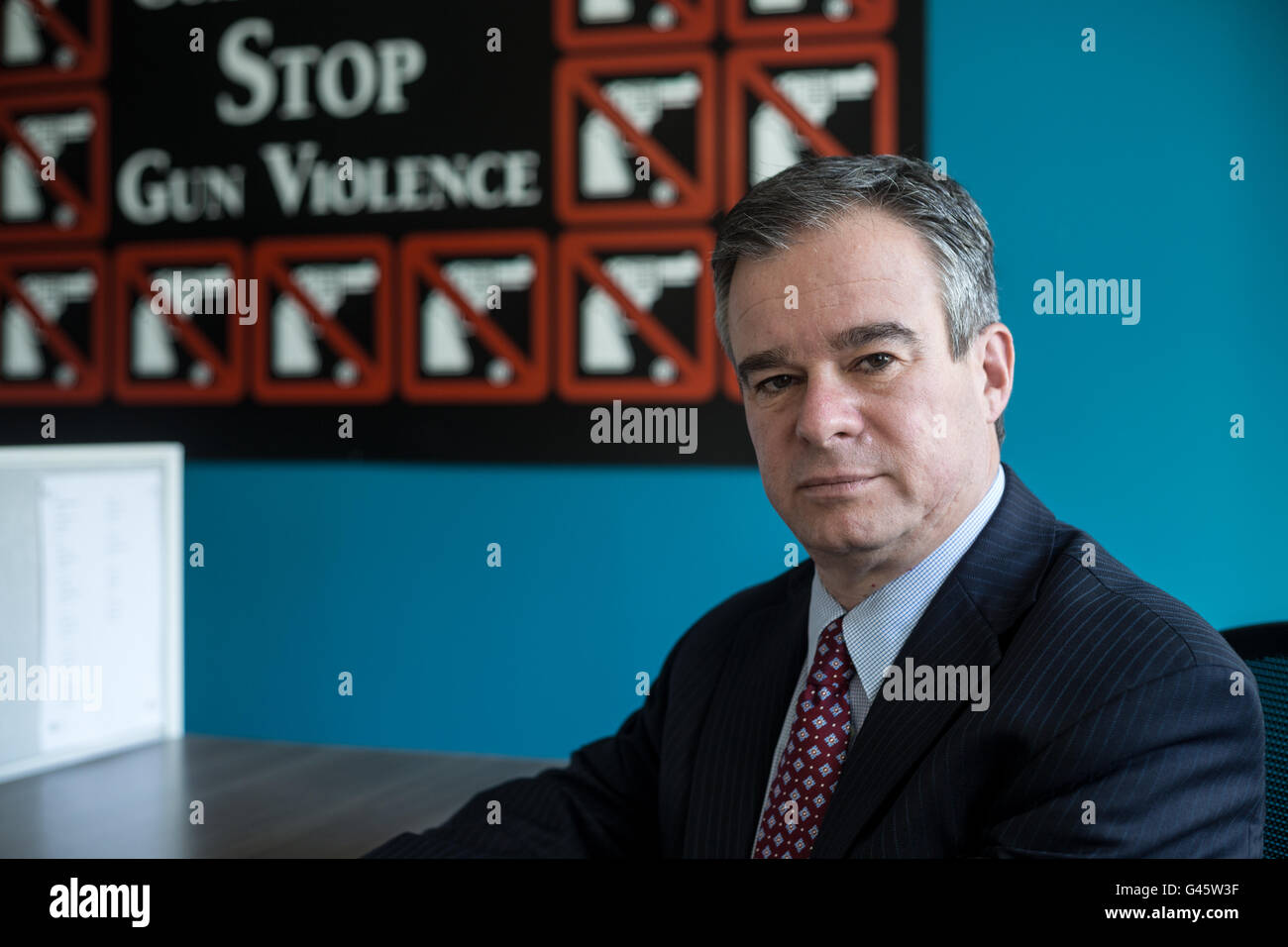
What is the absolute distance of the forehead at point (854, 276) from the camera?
888mm

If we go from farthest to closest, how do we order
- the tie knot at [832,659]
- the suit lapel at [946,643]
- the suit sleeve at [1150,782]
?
1. the tie knot at [832,659]
2. the suit lapel at [946,643]
3. the suit sleeve at [1150,782]

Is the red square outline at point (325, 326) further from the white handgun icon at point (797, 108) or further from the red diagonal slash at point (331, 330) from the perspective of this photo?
the white handgun icon at point (797, 108)

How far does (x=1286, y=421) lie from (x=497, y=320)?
1.21 m

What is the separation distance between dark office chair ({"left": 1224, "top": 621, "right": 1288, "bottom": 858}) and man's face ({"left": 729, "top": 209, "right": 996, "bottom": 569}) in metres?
0.33

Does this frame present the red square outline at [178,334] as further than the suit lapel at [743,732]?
Yes

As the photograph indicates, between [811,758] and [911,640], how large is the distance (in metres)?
0.13

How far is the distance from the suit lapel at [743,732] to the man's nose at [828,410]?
24cm

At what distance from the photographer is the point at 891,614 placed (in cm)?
93

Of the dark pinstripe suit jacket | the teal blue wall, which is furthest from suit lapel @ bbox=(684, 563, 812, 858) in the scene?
the teal blue wall

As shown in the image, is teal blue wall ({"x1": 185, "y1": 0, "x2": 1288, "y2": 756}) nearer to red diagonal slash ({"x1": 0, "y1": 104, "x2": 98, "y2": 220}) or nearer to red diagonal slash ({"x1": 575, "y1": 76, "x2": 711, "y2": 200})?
red diagonal slash ({"x1": 575, "y1": 76, "x2": 711, "y2": 200})

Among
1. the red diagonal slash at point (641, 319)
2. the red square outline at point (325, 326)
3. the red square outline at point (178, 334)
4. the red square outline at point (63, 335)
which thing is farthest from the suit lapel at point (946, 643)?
the red square outline at point (63, 335)

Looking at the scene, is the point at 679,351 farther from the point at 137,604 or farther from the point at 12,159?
the point at 12,159

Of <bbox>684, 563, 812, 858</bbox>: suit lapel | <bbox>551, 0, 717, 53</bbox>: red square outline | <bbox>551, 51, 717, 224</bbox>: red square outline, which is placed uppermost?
<bbox>551, 0, 717, 53</bbox>: red square outline

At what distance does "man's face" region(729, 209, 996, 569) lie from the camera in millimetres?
888
